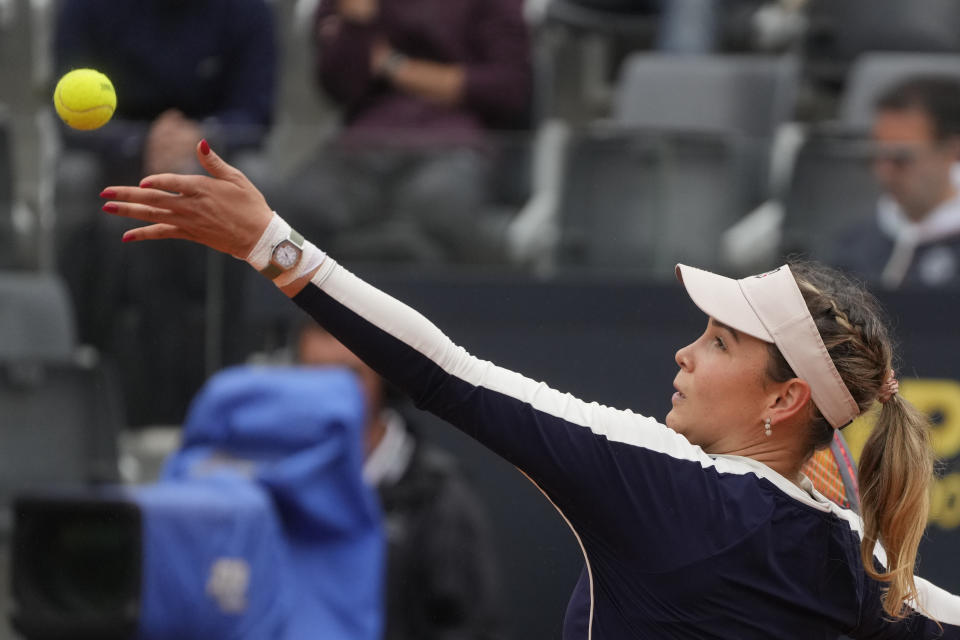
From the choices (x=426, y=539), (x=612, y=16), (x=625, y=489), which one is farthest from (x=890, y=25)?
(x=625, y=489)

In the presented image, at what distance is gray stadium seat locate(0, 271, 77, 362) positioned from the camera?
4.92 m

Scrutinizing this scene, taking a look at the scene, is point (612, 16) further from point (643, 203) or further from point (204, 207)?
point (204, 207)

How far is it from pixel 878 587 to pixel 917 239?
2.83 m

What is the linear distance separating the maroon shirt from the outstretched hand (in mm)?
3593

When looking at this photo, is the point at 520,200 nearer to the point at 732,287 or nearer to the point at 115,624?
the point at 115,624

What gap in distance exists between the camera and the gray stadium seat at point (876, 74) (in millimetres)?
5617

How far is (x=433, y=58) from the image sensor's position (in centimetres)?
A: 571

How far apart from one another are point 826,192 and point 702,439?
297 centimetres

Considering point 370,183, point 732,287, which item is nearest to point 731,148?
point 370,183

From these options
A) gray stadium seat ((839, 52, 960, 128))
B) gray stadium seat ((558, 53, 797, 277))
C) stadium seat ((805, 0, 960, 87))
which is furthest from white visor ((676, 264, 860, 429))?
stadium seat ((805, 0, 960, 87))

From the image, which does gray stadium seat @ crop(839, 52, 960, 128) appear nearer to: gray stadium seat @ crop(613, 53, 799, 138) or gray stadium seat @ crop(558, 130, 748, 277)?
gray stadium seat @ crop(613, 53, 799, 138)

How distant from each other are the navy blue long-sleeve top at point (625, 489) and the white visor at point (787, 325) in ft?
0.54

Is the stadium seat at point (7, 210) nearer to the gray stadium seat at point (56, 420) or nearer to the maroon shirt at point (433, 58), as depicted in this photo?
the gray stadium seat at point (56, 420)

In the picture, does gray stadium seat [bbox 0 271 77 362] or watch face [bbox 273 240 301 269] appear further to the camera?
gray stadium seat [bbox 0 271 77 362]
